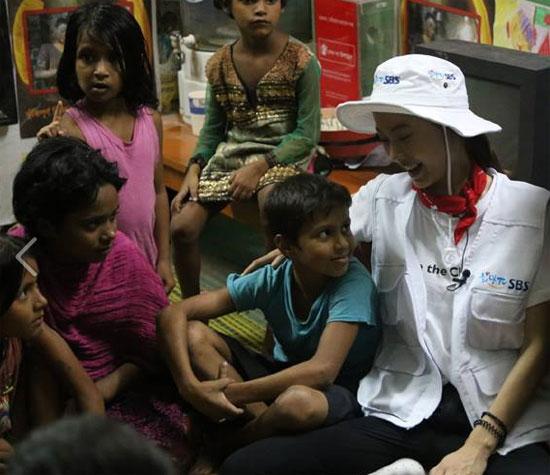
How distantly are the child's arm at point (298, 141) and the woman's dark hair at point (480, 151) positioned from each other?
2.92ft

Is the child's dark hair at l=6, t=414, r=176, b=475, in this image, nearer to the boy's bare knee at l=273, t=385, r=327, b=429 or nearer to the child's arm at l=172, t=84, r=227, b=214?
the boy's bare knee at l=273, t=385, r=327, b=429

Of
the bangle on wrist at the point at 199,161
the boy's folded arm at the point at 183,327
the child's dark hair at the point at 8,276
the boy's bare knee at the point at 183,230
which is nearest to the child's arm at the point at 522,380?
the boy's folded arm at the point at 183,327

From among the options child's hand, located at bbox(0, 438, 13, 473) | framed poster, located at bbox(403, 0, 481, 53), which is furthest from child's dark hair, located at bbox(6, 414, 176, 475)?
framed poster, located at bbox(403, 0, 481, 53)

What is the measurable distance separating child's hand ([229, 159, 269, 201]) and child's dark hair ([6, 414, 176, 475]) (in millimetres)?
2001

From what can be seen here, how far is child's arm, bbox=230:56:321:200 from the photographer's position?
106 inches

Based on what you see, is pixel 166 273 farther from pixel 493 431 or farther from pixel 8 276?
pixel 493 431

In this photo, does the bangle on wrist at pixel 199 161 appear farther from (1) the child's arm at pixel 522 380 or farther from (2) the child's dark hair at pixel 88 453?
(2) the child's dark hair at pixel 88 453

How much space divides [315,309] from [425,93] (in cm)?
47

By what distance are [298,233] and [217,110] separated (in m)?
0.98

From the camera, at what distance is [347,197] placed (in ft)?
6.42

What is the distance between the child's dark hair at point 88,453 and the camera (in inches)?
26.7

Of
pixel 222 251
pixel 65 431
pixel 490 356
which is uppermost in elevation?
pixel 65 431

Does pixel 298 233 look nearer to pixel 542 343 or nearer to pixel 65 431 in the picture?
pixel 542 343

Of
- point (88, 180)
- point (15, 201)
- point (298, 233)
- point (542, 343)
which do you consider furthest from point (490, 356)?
point (15, 201)
